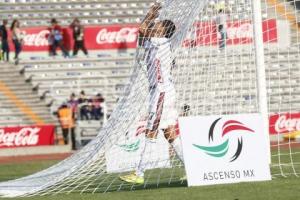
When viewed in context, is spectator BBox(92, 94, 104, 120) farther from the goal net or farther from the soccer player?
the soccer player

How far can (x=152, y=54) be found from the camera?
11844 mm

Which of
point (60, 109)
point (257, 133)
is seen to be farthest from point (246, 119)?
point (60, 109)

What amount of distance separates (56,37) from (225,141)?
19.9 m

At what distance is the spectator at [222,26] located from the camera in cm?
1348

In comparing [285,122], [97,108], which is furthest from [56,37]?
[285,122]

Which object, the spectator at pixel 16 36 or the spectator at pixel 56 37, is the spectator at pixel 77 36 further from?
the spectator at pixel 16 36

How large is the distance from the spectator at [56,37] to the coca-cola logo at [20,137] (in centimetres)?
442

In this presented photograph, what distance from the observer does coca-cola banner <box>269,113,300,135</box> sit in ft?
83.9

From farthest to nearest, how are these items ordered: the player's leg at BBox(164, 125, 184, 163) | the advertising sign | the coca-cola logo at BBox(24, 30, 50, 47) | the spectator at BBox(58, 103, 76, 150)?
the coca-cola logo at BBox(24, 30, 50, 47)
the spectator at BBox(58, 103, 76, 150)
the player's leg at BBox(164, 125, 184, 163)
the advertising sign

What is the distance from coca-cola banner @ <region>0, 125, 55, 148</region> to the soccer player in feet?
50.2

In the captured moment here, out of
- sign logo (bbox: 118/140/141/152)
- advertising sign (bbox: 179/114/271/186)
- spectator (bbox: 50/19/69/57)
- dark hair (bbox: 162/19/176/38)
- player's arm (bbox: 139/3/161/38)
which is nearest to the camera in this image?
advertising sign (bbox: 179/114/271/186)

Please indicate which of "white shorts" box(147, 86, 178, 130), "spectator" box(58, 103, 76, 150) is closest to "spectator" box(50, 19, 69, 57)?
"spectator" box(58, 103, 76, 150)

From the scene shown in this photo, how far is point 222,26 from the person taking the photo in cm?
1366

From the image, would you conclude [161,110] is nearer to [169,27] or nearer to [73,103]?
[169,27]
